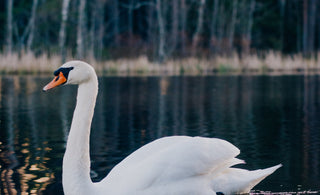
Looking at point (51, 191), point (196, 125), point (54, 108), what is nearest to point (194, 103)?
point (54, 108)

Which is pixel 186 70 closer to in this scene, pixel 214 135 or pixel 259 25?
pixel 259 25

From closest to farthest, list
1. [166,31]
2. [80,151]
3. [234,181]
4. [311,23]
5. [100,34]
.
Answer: [80,151] → [234,181] → [100,34] → [166,31] → [311,23]

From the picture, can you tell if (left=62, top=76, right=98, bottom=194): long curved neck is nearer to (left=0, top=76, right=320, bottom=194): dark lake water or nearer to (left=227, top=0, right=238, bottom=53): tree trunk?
(left=0, top=76, right=320, bottom=194): dark lake water

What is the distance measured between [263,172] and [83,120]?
1719 millimetres

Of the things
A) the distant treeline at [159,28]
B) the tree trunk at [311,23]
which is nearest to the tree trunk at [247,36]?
the distant treeline at [159,28]

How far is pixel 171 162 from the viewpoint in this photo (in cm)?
585

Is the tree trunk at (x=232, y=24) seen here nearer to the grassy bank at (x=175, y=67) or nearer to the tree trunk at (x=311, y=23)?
the tree trunk at (x=311, y=23)

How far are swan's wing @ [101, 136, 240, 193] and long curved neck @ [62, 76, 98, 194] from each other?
0.34 m

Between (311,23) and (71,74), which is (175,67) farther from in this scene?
(71,74)

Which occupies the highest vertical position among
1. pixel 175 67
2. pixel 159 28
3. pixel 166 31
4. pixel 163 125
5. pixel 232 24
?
pixel 232 24

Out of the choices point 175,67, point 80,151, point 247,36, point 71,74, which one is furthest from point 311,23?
point 80,151

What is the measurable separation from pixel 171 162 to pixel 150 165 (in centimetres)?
19

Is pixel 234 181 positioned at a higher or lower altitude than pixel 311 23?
lower

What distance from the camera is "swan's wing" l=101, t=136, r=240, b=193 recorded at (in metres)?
5.75
